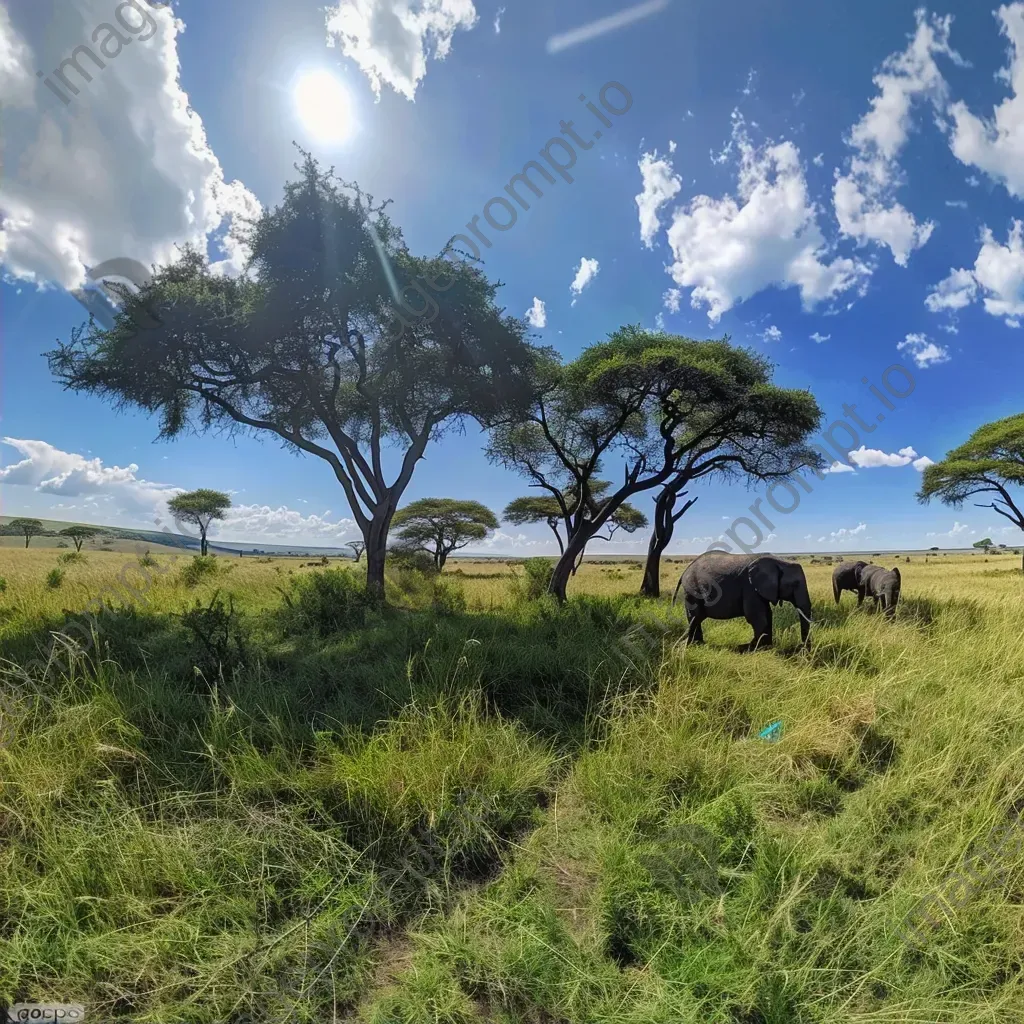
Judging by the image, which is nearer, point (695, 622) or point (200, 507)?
point (695, 622)

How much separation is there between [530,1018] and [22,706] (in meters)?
4.06

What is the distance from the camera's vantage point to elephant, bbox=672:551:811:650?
6539 mm

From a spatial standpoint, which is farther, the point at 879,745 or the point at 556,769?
the point at 879,745

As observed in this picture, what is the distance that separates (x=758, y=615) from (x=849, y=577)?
6.29 m

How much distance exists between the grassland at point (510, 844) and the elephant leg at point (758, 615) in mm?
1440

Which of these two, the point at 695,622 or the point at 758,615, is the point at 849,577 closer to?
the point at 758,615

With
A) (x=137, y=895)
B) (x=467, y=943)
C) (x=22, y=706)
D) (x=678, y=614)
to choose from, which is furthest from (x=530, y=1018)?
(x=678, y=614)

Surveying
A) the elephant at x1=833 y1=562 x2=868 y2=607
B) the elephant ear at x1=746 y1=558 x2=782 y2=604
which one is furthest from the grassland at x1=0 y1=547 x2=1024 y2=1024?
the elephant at x1=833 y1=562 x2=868 y2=607

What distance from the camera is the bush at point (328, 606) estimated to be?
851 centimetres

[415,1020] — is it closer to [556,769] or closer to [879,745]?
[556,769]

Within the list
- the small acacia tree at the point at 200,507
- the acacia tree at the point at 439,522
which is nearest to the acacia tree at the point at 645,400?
the acacia tree at the point at 439,522

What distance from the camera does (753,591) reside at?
21.6 feet

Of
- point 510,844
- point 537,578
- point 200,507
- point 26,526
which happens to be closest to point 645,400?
point 537,578

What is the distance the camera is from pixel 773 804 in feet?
10.1
